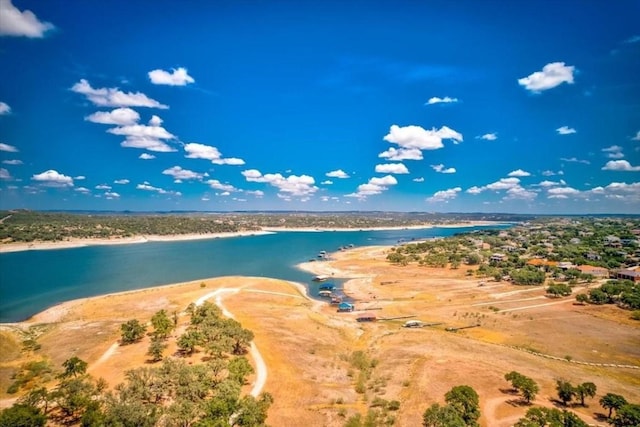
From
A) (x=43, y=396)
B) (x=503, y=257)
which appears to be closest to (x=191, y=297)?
(x=43, y=396)

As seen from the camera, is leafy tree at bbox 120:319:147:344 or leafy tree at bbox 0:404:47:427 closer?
leafy tree at bbox 0:404:47:427

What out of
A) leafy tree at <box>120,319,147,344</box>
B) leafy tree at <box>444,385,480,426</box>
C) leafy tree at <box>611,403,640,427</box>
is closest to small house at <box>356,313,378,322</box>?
leafy tree at <box>444,385,480,426</box>

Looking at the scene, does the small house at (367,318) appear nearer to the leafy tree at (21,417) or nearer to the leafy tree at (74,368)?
the leafy tree at (74,368)

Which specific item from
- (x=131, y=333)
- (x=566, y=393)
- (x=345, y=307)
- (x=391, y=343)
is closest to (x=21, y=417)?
(x=131, y=333)

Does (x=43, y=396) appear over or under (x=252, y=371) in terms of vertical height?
over

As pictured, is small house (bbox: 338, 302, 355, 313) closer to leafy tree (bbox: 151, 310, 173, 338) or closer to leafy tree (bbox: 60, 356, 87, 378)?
leafy tree (bbox: 151, 310, 173, 338)

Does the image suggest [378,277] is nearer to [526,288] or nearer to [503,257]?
[526,288]

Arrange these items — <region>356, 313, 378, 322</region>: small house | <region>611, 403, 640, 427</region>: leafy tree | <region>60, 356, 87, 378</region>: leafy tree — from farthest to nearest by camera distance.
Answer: <region>356, 313, 378, 322</region>: small house < <region>60, 356, 87, 378</region>: leafy tree < <region>611, 403, 640, 427</region>: leafy tree
